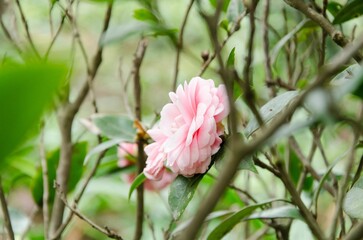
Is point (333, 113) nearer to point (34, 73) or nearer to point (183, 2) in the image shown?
point (34, 73)

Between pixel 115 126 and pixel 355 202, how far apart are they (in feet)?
1.61

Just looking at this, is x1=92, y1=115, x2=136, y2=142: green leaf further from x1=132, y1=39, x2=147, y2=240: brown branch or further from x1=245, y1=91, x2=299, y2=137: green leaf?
x1=245, y1=91, x2=299, y2=137: green leaf

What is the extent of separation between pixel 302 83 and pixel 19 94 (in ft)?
3.09

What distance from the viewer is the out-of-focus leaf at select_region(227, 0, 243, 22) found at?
3.57 feet

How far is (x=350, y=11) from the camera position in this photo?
3.12 feet

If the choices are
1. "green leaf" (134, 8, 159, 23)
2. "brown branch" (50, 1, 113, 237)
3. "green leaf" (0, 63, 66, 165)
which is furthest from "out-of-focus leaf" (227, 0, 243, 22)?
"green leaf" (0, 63, 66, 165)

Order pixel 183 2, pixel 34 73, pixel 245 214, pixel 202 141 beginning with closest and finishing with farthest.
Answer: pixel 34 73 < pixel 202 141 < pixel 245 214 < pixel 183 2

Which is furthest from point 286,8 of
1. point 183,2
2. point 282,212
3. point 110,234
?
point 183,2

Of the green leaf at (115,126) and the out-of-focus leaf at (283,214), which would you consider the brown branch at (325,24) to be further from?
the green leaf at (115,126)

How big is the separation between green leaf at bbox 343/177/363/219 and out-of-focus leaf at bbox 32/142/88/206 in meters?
0.63

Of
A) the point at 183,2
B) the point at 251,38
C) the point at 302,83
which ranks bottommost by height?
the point at 183,2

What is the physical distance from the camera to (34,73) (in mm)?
419

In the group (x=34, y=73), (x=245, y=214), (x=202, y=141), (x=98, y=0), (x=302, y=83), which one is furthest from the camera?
(x=302, y=83)

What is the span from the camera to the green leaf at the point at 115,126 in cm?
115
